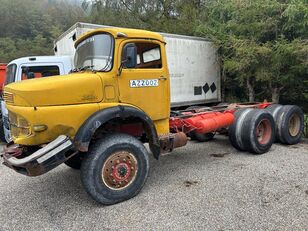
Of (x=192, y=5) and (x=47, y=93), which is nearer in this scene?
(x=47, y=93)

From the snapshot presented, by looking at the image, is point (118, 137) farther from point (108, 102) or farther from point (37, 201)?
point (37, 201)

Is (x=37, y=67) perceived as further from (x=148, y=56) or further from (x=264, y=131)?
(x=264, y=131)

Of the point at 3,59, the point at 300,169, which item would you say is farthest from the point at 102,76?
the point at 3,59

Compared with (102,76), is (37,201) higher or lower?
lower

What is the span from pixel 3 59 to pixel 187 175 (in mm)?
37295

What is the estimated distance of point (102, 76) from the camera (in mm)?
4309

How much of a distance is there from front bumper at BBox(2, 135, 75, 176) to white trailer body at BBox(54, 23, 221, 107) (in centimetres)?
472

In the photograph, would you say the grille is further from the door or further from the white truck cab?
the white truck cab

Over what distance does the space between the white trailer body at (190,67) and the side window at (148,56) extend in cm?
354

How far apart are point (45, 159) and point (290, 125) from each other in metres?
6.06

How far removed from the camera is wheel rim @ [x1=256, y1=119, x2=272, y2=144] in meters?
6.61

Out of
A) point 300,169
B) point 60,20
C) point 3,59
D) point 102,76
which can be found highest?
point 60,20

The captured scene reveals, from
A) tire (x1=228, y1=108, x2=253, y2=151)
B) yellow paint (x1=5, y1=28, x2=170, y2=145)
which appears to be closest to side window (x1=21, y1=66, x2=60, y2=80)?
yellow paint (x1=5, y1=28, x2=170, y2=145)

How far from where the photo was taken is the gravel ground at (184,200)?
3674mm
